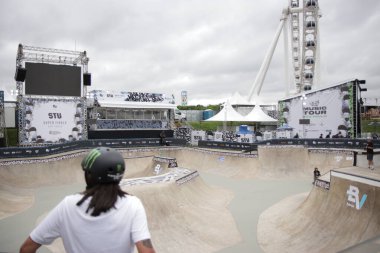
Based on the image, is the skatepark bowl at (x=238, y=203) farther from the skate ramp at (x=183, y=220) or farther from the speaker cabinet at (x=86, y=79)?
the speaker cabinet at (x=86, y=79)

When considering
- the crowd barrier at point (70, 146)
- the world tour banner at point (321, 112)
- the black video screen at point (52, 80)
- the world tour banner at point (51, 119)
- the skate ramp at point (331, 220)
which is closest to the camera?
the skate ramp at point (331, 220)

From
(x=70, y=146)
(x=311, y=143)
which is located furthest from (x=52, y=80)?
(x=311, y=143)

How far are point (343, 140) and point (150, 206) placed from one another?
17.6m

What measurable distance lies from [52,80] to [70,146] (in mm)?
7907

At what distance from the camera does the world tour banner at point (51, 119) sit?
25.3 meters

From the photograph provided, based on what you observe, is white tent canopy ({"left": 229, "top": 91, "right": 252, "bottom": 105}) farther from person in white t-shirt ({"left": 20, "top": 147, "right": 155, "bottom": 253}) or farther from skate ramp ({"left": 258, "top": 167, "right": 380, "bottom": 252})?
person in white t-shirt ({"left": 20, "top": 147, "right": 155, "bottom": 253})

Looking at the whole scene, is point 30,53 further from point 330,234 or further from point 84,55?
point 330,234

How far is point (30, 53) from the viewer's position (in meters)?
25.5

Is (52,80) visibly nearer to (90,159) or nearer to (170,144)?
(170,144)

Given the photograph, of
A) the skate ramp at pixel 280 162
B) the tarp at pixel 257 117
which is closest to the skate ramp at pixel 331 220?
the skate ramp at pixel 280 162

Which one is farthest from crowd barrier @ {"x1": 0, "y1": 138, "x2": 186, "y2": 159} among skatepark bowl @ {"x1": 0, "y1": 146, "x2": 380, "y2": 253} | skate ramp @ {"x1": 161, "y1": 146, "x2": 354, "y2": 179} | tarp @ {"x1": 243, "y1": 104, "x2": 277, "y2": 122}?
tarp @ {"x1": 243, "y1": 104, "x2": 277, "y2": 122}

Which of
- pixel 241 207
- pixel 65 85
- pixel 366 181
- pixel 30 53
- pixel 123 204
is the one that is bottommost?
pixel 241 207

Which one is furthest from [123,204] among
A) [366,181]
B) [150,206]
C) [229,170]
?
[229,170]

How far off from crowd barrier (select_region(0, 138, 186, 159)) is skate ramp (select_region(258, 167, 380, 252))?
1624cm
